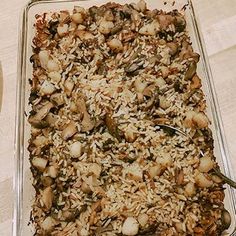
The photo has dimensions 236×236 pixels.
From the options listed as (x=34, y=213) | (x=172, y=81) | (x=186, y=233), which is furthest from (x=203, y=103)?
(x=34, y=213)

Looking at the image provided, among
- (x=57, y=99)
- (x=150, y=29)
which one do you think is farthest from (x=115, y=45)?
(x=57, y=99)

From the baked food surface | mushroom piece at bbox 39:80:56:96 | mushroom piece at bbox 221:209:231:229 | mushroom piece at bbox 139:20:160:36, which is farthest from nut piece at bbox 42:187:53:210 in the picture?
mushroom piece at bbox 139:20:160:36

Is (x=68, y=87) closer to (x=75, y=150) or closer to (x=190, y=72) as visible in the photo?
(x=75, y=150)

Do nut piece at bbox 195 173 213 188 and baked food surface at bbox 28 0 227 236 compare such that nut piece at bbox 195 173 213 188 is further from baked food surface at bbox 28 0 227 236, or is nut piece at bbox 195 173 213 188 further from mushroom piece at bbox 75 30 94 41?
mushroom piece at bbox 75 30 94 41

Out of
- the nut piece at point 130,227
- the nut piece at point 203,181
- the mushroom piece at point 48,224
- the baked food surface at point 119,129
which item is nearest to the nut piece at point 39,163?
the baked food surface at point 119,129

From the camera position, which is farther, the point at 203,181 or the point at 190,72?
the point at 190,72

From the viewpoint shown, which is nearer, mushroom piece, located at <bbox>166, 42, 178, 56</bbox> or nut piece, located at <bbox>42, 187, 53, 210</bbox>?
nut piece, located at <bbox>42, 187, 53, 210</bbox>
